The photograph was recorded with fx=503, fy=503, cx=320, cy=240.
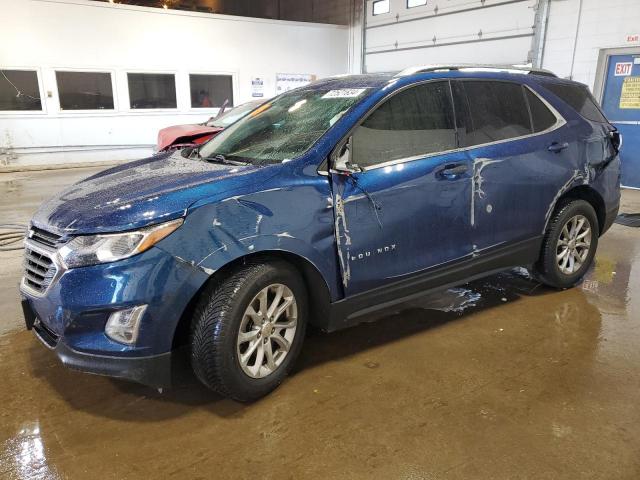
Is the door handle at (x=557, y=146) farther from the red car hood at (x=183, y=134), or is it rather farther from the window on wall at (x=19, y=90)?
the window on wall at (x=19, y=90)

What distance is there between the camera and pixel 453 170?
3.15 metres

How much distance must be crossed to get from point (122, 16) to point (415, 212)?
11.5 m

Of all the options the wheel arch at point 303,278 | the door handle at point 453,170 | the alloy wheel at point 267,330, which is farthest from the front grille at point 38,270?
the door handle at point 453,170

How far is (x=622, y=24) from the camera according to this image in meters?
8.27

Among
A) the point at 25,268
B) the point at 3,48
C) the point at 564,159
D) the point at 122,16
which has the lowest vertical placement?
the point at 25,268

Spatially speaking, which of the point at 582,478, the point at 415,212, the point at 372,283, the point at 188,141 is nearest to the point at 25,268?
the point at 372,283

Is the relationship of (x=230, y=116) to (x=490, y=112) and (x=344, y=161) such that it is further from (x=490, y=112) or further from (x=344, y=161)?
(x=344, y=161)

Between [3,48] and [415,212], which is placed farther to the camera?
[3,48]

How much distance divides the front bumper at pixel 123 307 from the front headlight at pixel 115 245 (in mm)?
35

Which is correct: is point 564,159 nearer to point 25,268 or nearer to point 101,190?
point 101,190

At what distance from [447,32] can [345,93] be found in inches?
387

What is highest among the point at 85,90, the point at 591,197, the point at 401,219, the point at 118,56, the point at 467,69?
the point at 118,56

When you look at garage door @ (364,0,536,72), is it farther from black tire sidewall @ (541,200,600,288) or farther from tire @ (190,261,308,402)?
tire @ (190,261,308,402)

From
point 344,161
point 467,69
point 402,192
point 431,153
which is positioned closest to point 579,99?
point 467,69
